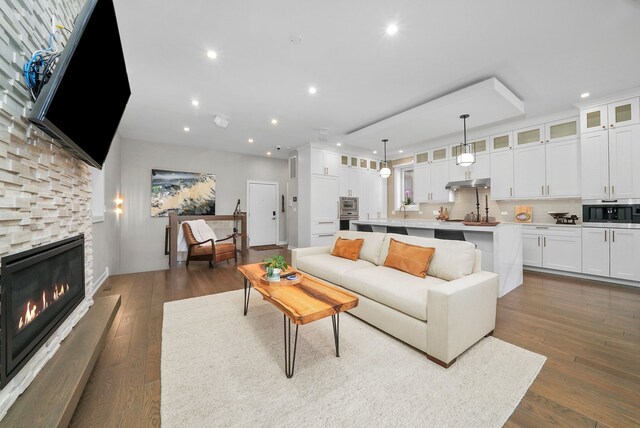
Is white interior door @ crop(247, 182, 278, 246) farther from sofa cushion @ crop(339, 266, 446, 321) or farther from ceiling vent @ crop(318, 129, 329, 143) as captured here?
sofa cushion @ crop(339, 266, 446, 321)

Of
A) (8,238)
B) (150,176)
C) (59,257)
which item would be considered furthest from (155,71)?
(150,176)

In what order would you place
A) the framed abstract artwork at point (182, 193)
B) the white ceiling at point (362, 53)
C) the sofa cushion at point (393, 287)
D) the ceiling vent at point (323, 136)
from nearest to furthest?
the sofa cushion at point (393, 287)
the white ceiling at point (362, 53)
the ceiling vent at point (323, 136)
the framed abstract artwork at point (182, 193)

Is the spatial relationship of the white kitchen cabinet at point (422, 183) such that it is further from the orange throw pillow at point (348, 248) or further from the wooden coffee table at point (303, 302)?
the wooden coffee table at point (303, 302)

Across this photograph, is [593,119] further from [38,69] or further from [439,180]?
[38,69]

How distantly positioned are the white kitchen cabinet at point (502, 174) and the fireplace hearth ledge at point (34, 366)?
6.28m

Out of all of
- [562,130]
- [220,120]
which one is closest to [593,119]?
[562,130]

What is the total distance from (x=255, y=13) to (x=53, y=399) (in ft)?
9.26

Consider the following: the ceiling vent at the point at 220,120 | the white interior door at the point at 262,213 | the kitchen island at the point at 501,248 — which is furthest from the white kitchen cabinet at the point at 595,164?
the white interior door at the point at 262,213

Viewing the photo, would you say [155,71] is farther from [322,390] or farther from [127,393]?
[322,390]

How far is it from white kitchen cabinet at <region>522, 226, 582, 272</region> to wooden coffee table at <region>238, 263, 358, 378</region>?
4.31m

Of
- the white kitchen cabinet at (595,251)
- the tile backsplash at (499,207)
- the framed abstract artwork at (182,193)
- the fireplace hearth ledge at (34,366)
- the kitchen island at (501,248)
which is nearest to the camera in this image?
the fireplace hearth ledge at (34,366)

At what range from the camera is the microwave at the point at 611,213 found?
136 inches

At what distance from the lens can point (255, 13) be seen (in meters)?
2.08

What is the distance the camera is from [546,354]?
192 centimetres
